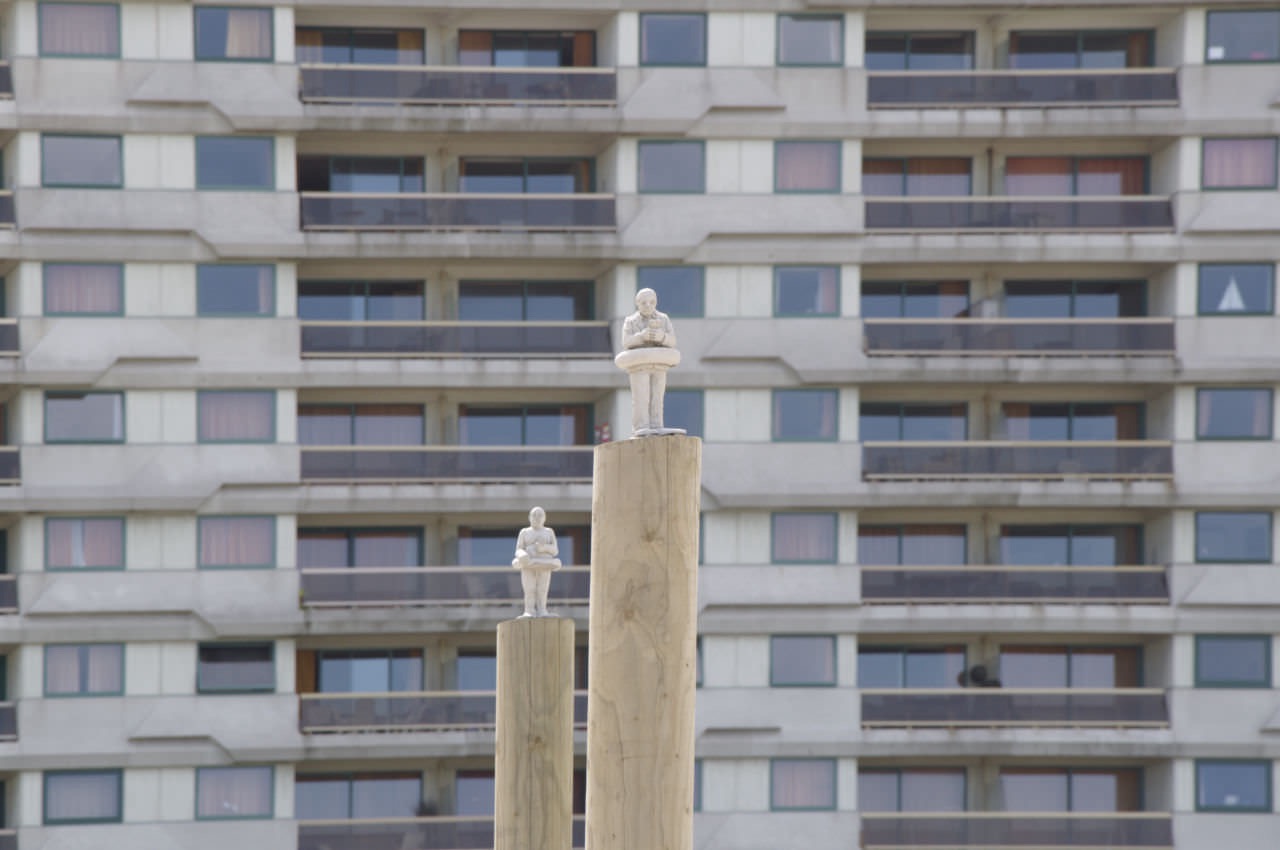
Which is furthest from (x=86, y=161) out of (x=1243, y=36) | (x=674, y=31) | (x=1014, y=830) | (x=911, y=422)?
(x=1243, y=36)

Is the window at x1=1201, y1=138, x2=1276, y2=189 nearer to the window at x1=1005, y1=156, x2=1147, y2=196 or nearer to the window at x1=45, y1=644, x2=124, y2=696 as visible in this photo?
the window at x1=1005, y1=156, x2=1147, y2=196

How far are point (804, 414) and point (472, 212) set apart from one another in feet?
29.2

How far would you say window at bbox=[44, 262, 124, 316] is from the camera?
5003 centimetres

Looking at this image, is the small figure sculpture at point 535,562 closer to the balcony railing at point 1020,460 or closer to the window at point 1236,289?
the balcony railing at point 1020,460

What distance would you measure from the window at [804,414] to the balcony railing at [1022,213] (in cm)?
422

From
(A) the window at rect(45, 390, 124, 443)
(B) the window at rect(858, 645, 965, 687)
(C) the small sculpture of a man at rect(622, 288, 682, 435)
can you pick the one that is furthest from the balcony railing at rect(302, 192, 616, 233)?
(C) the small sculpture of a man at rect(622, 288, 682, 435)

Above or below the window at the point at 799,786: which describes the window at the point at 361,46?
above

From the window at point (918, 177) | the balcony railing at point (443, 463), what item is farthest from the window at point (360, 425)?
the window at point (918, 177)

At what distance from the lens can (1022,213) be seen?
52.3m

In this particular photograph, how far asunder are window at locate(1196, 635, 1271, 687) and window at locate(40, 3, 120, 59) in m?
28.0

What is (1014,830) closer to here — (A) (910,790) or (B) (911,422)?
(A) (910,790)

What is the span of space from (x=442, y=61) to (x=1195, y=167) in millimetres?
17715

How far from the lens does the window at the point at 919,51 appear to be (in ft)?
177

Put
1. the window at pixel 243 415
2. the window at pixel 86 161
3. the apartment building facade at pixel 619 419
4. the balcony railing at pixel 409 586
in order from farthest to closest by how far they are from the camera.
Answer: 1. the balcony railing at pixel 409 586
2. the window at pixel 243 415
3. the window at pixel 86 161
4. the apartment building facade at pixel 619 419
